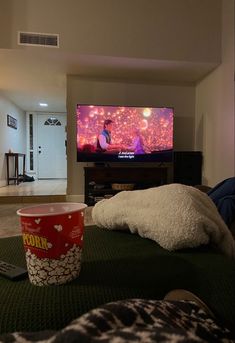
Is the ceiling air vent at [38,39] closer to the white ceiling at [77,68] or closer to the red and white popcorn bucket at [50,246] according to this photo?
the white ceiling at [77,68]

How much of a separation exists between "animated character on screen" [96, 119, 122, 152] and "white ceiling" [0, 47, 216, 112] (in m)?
0.75

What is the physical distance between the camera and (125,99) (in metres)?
4.32

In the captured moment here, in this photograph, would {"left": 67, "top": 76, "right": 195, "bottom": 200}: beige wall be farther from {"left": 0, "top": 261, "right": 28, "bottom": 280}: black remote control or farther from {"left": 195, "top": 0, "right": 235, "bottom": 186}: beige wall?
{"left": 0, "top": 261, "right": 28, "bottom": 280}: black remote control

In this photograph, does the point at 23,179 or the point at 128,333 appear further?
the point at 23,179

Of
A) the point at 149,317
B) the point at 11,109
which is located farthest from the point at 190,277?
the point at 11,109

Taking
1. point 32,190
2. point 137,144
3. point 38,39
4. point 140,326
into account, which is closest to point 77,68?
point 38,39

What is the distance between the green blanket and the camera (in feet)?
1.59

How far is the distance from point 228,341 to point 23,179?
717 centimetres

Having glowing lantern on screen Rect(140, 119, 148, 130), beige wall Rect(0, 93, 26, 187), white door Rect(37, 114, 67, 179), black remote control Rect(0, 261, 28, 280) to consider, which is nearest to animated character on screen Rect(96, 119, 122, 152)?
glowing lantern on screen Rect(140, 119, 148, 130)

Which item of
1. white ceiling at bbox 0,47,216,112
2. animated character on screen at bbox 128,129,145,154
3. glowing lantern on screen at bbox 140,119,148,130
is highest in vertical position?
white ceiling at bbox 0,47,216,112

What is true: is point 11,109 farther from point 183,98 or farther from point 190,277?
point 190,277

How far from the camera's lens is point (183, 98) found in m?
4.46

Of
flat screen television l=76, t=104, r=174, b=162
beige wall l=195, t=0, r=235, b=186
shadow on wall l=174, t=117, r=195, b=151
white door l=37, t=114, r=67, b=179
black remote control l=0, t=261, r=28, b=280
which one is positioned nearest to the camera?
black remote control l=0, t=261, r=28, b=280

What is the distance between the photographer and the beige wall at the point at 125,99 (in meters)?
4.22
